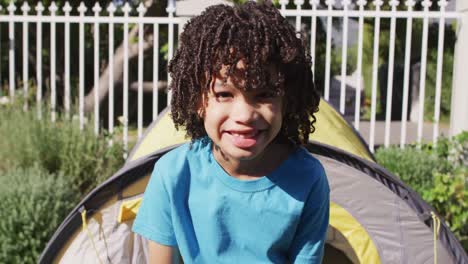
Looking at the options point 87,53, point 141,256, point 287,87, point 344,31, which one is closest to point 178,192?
point 287,87

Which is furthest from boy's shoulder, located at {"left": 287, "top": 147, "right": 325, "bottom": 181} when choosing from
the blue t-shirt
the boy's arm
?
the boy's arm

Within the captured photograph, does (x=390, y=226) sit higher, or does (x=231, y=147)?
(x=231, y=147)

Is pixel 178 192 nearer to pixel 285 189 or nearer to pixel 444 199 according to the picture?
pixel 285 189

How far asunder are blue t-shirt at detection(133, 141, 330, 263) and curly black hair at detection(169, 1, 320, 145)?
15 centimetres

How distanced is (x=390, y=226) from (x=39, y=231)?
2058mm

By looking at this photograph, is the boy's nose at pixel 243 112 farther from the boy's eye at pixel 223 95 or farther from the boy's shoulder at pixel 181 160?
the boy's shoulder at pixel 181 160

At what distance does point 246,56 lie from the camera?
1562mm

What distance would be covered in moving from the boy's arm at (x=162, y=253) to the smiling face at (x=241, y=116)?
1.11 ft

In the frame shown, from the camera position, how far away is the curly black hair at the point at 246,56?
5.13 ft

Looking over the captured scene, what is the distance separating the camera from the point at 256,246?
170 cm

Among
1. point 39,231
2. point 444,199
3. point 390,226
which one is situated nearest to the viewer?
point 390,226

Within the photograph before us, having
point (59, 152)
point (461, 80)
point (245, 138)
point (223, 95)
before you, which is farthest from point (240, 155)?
point (461, 80)

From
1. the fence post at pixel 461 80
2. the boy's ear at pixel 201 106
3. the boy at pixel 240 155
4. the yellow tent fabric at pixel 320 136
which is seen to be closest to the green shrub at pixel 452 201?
the yellow tent fabric at pixel 320 136

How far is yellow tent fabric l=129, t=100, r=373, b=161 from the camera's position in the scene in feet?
10.3
